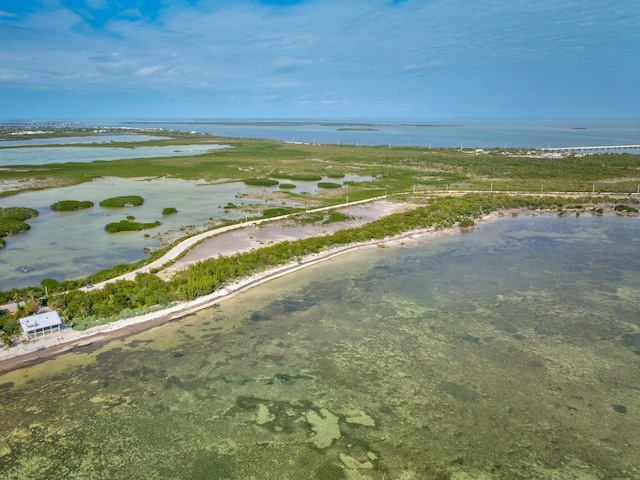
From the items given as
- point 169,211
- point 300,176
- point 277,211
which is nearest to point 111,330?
point 277,211

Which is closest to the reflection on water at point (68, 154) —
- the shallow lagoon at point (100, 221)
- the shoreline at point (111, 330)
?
the shallow lagoon at point (100, 221)

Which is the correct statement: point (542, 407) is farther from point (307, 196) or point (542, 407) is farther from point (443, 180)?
point (443, 180)

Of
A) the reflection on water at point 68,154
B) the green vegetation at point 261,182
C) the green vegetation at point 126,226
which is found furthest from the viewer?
the reflection on water at point 68,154

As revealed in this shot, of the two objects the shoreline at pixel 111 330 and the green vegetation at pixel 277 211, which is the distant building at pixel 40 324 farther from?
the green vegetation at pixel 277 211

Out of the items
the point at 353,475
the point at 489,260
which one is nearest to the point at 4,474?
the point at 353,475

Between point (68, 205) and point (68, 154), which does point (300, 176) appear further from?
point (68, 154)
